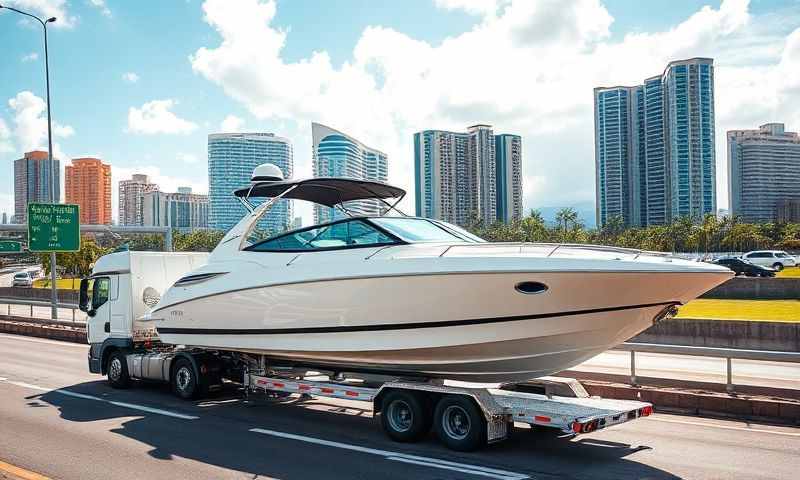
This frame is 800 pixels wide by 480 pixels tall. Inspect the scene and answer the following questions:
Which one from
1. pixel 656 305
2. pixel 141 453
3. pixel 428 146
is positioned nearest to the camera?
pixel 656 305

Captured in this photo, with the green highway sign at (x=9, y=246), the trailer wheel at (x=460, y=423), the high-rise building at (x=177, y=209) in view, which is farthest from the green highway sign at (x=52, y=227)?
the high-rise building at (x=177, y=209)

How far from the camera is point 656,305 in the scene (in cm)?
736

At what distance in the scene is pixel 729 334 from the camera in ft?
57.7

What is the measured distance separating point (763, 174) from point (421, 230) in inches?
6172

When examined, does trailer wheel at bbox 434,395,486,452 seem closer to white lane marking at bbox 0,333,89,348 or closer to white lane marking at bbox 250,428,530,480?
white lane marking at bbox 250,428,530,480

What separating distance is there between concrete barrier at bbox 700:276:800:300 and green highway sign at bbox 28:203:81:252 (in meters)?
25.6

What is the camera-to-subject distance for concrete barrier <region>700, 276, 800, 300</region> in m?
29.0

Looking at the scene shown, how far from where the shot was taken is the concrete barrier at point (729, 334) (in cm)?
1680

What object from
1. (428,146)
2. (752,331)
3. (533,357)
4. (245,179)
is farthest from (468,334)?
(428,146)

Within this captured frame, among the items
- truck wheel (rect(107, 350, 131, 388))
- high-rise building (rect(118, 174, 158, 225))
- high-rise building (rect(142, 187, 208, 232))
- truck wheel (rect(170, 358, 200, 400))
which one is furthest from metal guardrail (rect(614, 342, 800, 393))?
high-rise building (rect(118, 174, 158, 225))

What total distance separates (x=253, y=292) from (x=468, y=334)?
3438 mm

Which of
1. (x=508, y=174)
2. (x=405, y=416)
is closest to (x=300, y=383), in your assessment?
(x=405, y=416)

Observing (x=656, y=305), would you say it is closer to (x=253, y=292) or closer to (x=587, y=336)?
(x=587, y=336)

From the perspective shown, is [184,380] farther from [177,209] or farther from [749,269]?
[177,209]
